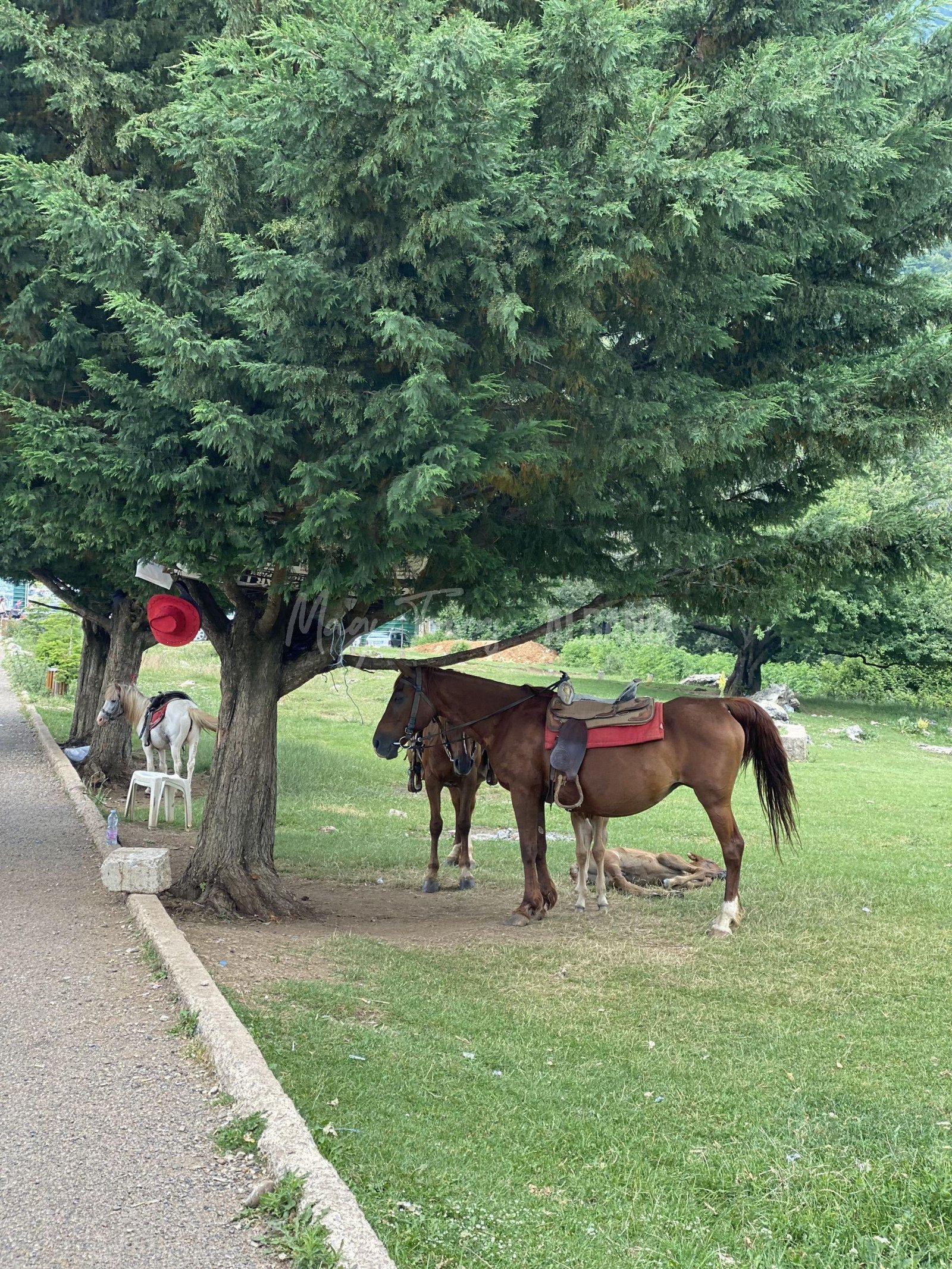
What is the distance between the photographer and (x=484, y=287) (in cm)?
642

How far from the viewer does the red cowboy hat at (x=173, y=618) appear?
9.78 metres

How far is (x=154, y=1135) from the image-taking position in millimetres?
4383

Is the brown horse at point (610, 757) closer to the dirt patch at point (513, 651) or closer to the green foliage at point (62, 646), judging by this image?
the green foliage at point (62, 646)

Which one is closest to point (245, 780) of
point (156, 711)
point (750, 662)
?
point (156, 711)

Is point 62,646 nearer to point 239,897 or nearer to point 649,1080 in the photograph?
point 239,897

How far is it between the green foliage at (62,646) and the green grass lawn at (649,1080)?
24.9 m

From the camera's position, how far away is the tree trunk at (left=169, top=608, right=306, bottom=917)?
9797 mm

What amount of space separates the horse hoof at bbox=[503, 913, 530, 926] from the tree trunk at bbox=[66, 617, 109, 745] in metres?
13.1

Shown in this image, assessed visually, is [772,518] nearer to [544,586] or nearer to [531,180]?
[544,586]

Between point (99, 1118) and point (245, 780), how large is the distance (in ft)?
18.2

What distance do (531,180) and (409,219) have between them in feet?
2.50

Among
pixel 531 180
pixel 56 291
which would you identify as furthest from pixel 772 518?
pixel 56 291

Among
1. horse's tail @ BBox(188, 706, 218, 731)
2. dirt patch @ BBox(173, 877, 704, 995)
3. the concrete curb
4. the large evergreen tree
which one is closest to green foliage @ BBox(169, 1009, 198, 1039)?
the concrete curb

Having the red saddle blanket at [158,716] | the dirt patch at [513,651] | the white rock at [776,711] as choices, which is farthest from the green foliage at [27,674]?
the white rock at [776,711]
